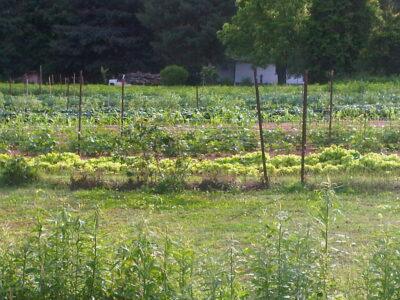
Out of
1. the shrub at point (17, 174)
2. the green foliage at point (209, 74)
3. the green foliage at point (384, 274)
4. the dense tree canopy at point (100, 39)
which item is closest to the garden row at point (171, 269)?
the green foliage at point (384, 274)

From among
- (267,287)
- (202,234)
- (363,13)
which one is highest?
(363,13)

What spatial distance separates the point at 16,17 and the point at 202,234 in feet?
150

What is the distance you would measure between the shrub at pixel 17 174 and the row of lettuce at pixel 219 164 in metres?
0.27

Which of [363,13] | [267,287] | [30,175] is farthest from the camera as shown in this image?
[363,13]

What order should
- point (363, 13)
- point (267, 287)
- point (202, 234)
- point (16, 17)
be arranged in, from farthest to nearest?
point (16, 17), point (363, 13), point (202, 234), point (267, 287)

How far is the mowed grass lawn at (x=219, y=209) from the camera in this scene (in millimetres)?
9648

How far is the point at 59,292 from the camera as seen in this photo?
611 cm

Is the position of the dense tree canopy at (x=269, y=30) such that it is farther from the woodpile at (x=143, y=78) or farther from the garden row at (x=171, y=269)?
the garden row at (x=171, y=269)

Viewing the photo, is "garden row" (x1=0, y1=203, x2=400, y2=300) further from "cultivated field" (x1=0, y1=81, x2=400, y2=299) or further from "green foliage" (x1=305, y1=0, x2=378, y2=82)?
"green foliage" (x1=305, y1=0, x2=378, y2=82)

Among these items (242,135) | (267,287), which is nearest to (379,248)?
(267,287)

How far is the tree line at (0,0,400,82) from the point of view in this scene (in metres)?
41.9

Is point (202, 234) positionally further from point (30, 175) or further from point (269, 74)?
point (269, 74)

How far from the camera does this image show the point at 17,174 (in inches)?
529

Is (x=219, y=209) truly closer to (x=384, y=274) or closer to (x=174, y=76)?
(x=384, y=274)
